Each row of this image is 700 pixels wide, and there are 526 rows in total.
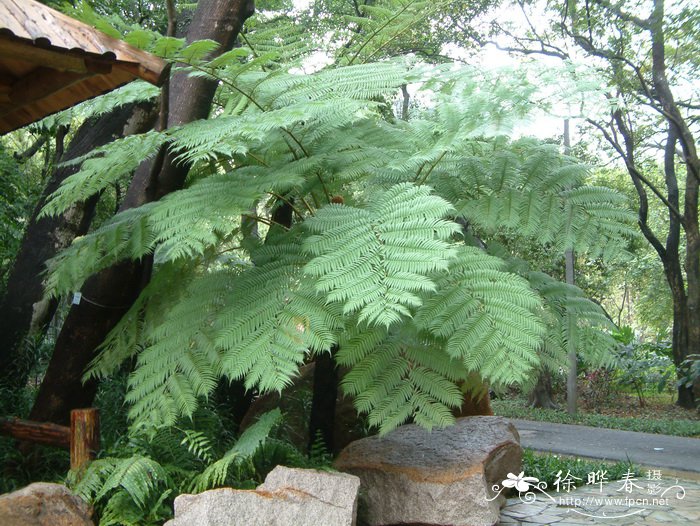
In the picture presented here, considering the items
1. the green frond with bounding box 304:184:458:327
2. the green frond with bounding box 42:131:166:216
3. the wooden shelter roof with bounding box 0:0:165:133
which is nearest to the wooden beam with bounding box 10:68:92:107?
the wooden shelter roof with bounding box 0:0:165:133

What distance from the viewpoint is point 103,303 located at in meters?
4.70

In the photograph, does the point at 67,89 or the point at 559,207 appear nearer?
the point at 67,89

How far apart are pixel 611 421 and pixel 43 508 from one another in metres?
10.8

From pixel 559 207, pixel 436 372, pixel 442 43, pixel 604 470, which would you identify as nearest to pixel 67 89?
pixel 436 372

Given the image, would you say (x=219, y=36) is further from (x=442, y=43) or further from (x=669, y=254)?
(x=669, y=254)

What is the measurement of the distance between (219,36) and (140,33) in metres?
1.87

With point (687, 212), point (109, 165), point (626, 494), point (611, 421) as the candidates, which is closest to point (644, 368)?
point (611, 421)

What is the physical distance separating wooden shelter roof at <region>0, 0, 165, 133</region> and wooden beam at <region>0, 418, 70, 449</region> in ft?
6.23

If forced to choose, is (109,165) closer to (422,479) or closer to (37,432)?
(37,432)

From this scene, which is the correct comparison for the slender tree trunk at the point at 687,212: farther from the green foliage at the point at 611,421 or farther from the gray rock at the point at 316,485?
the gray rock at the point at 316,485

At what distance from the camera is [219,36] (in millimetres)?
4934

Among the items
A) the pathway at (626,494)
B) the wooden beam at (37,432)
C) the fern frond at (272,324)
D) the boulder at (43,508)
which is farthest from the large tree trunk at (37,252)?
the pathway at (626,494)

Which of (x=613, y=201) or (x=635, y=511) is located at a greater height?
(x=613, y=201)

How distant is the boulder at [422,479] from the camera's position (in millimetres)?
4594
